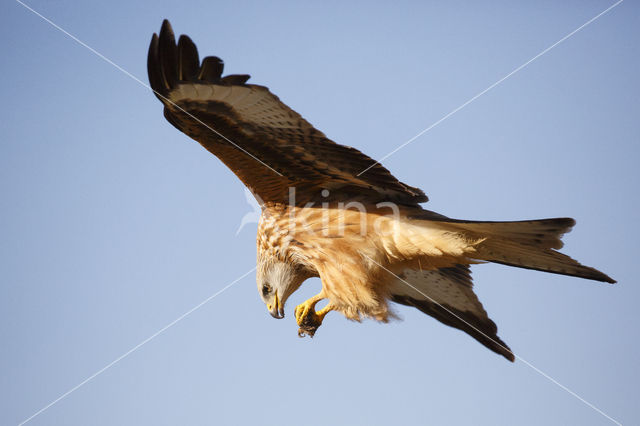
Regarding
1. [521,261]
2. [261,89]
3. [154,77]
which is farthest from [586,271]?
[154,77]

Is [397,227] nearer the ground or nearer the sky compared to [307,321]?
nearer the sky

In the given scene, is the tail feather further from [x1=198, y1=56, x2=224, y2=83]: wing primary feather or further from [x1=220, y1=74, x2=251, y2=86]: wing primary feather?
[x1=198, y1=56, x2=224, y2=83]: wing primary feather

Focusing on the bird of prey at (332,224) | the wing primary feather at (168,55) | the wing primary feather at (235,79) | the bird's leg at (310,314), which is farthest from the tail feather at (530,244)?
the wing primary feather at (168,55)

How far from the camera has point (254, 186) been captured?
4.80 m

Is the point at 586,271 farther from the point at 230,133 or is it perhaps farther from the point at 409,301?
the point at 230,133

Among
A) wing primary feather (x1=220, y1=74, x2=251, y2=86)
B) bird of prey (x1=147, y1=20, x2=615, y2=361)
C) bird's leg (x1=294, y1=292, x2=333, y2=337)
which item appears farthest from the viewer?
bird's leg (x1=294, y1=292, x2=333, y2=337)

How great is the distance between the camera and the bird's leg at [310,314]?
16.1 ft

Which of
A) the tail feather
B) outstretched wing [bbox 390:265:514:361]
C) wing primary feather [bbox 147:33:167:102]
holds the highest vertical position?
wing primary feather [bbox 147:33:167:102]

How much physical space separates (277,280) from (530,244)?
6.25 ft

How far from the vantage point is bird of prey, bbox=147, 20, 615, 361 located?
4062 millimetres

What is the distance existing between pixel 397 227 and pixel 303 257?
75 centimetres

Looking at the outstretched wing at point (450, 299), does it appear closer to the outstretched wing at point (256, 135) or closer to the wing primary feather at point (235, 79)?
the outstretched wing at point (256, 135)

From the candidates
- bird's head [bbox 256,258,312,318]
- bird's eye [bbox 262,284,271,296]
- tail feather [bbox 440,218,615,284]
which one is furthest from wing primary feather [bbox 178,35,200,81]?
tail feather [bbox 440,218,615,284]

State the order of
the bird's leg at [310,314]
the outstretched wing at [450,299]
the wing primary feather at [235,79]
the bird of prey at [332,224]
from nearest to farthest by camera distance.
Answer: the wing primary feather at [235,79] → the bird of prey at [332,224] → the bird's leg at [310,314] → the outstretched wing at [450,299]
